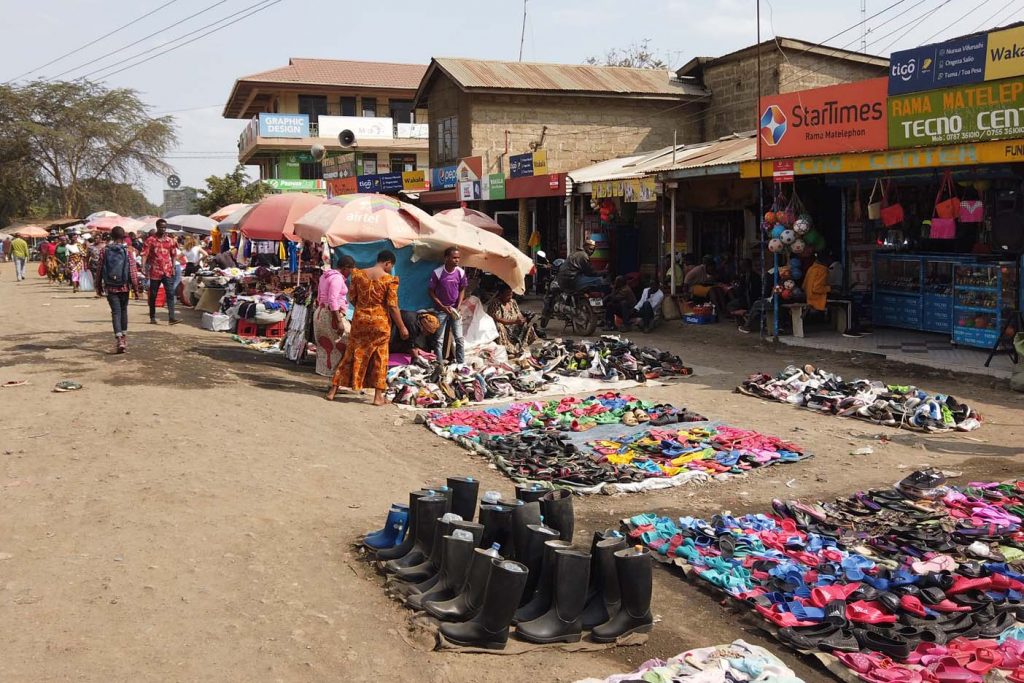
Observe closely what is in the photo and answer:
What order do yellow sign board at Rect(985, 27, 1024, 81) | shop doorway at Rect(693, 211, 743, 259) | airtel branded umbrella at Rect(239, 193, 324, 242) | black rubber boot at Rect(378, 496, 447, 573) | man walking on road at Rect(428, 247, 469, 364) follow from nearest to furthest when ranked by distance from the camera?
black rubber boot at Rect(378, 496, 447, 573) < yellow sign board at Rect(985, 27, 1024, 81) < man walking on road at Rect(428, 247, 469, 364) < airtel branded umbrella at Rect(239, 193, 324, 242) < shop doorway at Rect(693, 211, 743, 259)

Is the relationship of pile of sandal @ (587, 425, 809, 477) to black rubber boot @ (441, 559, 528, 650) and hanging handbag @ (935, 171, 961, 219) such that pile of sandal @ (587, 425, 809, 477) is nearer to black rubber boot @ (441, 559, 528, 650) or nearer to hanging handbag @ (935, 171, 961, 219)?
black rubber boot @ (441, 559, 528, 650)

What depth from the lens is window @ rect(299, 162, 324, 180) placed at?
165ft

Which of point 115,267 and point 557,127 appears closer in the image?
point 115,267

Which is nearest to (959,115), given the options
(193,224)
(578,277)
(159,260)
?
(578,277)

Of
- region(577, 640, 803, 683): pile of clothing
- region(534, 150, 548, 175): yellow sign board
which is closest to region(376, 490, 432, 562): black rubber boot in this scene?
region(577, 640, 803, 683): pile of clothing

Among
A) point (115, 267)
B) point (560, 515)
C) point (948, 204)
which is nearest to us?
point (560, 515)

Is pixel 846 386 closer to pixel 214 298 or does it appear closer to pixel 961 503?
pixel 961 503

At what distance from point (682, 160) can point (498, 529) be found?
14.5 meters

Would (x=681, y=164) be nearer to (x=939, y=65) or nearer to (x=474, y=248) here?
(x=939, y=65)

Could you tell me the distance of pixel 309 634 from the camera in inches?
188

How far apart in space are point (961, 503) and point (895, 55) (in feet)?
26.7

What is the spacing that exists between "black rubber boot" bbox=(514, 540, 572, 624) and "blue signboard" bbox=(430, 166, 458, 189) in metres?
22.1

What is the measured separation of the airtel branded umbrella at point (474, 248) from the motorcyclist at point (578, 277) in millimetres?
3795

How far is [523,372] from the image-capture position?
12.8m
